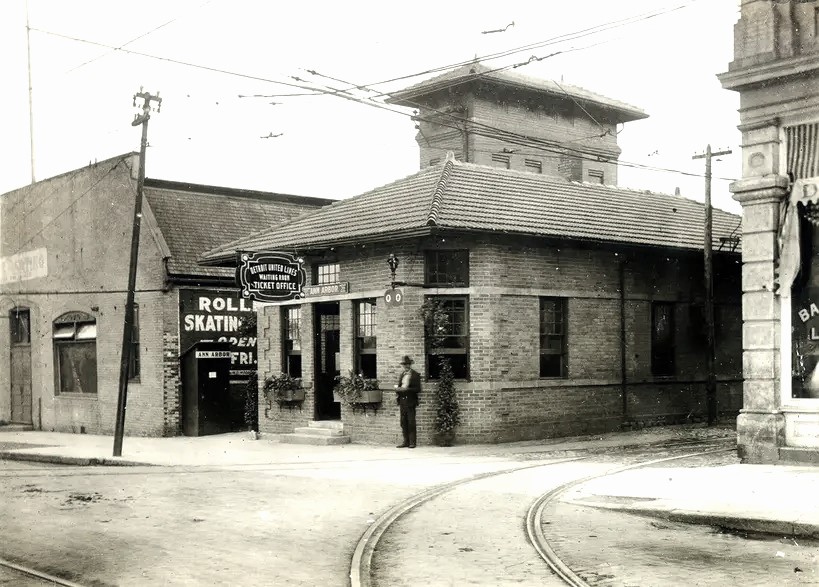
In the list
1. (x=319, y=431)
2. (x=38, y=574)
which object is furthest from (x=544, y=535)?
(x=319, y=431)

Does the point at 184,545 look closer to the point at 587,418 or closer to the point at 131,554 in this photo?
the point at 131,554

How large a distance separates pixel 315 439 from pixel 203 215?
877 centimetres

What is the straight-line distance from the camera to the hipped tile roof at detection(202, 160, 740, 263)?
64.0ft

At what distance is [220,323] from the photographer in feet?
82.6

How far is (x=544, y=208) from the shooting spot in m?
21.6

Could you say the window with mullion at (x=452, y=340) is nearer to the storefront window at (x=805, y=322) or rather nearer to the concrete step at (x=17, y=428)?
the storefront window at (x=805, y=322)

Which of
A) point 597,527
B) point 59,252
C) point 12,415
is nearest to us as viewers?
point 597,527

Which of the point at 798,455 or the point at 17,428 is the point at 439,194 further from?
the point at 17,428

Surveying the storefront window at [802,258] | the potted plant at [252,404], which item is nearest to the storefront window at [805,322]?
the storefront window at [802,258]

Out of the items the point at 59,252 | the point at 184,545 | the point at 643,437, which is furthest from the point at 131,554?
the point at 59,252

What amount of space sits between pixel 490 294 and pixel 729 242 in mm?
8544

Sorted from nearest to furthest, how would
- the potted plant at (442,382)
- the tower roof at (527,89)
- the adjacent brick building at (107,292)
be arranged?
the potted plant at (442,382), the adjacent brick building at (107,292), the tower roof at (527,89)

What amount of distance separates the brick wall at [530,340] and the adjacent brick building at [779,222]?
20.0ft

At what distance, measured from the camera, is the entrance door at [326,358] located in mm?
21734
